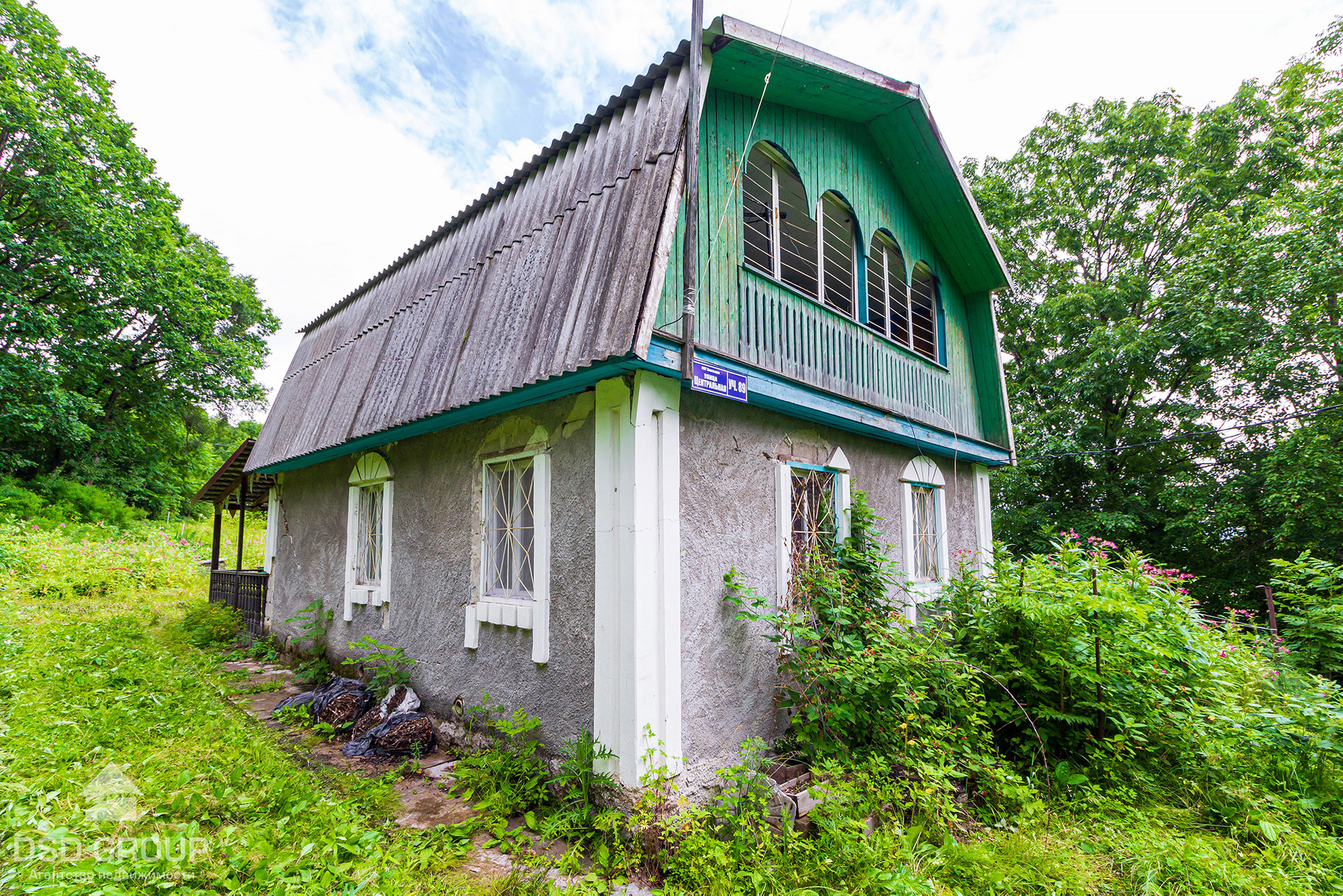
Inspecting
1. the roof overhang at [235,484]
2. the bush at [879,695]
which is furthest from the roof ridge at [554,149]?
the roof overhang at [235,484]

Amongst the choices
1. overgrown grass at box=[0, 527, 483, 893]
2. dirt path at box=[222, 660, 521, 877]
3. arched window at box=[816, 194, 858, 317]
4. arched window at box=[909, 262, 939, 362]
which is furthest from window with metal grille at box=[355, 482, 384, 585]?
arched window at box=[909, 262, 939, 362]

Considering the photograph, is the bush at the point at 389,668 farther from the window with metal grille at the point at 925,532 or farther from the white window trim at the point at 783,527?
the window with metal grille at the point at 925,532

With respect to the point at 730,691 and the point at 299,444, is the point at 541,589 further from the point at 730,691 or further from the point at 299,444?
the point at 299,444

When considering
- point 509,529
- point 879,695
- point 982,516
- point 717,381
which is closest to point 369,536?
point 509,529

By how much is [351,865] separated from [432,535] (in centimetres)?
286

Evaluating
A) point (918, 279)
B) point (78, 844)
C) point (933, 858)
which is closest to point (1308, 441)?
point (918, 279)

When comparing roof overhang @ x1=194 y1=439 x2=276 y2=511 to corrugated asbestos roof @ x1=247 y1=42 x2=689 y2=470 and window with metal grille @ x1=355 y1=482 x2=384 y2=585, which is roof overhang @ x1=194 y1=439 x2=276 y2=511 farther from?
window with metal grille @ x1=355 y1=482 x2=384 y2=585

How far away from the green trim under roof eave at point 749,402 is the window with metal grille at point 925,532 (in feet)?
1.78

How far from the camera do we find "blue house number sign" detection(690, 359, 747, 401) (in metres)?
3.74

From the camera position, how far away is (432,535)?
533cm

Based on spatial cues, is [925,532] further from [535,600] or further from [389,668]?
[389,668]

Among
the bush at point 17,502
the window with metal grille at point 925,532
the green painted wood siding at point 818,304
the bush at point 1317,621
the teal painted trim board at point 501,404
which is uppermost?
the green painted wood siding at point 818,304

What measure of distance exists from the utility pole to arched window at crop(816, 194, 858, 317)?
2.15 metres

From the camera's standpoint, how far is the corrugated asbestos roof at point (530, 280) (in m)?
3.68
